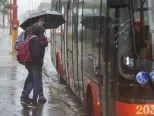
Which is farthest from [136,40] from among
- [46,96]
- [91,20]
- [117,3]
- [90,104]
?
[46,96]

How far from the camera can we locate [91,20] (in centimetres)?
584

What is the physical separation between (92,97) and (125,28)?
6.02ft

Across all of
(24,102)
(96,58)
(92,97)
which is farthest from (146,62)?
(24,102)

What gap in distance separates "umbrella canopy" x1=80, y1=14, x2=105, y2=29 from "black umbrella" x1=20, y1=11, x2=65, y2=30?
167 cm

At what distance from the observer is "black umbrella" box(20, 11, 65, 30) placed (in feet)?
26.7

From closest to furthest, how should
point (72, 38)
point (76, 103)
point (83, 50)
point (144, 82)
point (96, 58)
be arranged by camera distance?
point (144, 82)
point (96, 58)
point (83, 50)
point (72, 38)
point (76, 103)

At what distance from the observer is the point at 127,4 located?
14.1 ft

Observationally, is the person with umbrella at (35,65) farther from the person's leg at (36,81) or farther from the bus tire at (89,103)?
the bus tire at (89,103)

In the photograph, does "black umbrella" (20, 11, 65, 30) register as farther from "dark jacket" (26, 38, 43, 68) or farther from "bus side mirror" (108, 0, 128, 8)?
"bus side mirror" (108, 0, 128, 8)

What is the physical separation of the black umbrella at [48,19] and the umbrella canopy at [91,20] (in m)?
1.67

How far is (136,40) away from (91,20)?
1587 mm

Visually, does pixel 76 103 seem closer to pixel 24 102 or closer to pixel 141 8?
pixel 24 102

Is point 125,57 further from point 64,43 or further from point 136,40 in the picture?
point 64,43

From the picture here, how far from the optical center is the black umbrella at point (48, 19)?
8133mm
